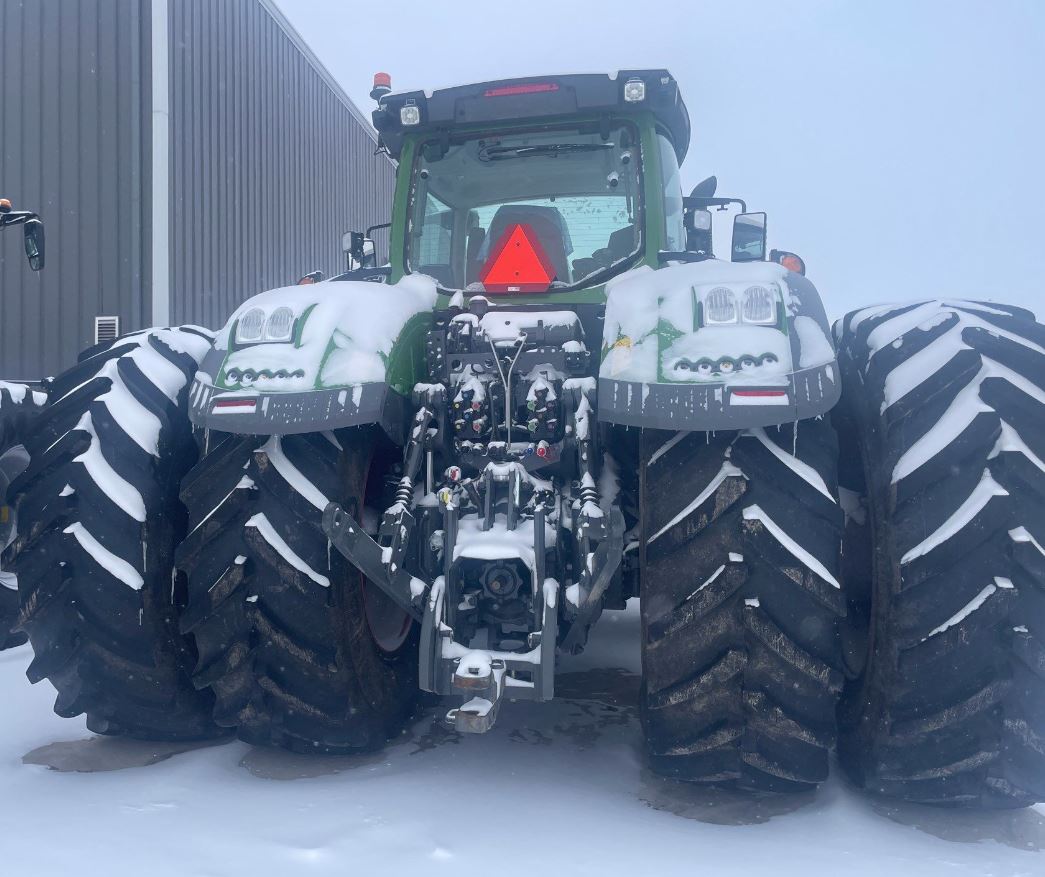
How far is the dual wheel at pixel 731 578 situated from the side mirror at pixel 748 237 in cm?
85

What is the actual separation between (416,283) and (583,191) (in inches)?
31.1

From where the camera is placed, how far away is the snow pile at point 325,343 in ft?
8.21

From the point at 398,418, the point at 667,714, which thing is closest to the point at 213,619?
the point at 398,418

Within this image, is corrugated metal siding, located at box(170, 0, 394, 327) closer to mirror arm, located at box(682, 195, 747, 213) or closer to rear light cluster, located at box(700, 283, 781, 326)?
mirror arm, located at box(682, 195, 747, 213)

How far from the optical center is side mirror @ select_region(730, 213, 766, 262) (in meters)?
3.57

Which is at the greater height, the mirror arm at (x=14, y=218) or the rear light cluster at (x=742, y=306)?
the mirror arm at (x=14, y=218)

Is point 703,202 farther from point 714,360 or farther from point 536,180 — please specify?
point 714,360

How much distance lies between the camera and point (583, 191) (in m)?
3.54

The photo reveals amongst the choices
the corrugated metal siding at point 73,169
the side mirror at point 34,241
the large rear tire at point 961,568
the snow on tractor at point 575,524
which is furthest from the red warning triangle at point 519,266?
the corrugated metal siding at point 73,169

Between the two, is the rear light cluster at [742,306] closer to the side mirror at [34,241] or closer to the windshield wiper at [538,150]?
the windshield wiper at [538,150]

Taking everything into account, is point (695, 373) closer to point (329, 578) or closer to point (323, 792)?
point (329, 578)

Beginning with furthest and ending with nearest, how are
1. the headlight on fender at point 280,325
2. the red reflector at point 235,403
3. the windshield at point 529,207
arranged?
the windshield at point 529,207, the headlight on fender at point 280,325, the red reflector at point 235,403

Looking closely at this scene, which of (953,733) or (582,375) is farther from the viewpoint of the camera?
(582,375)

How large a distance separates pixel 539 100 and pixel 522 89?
8cm
